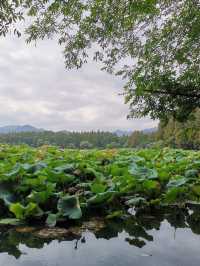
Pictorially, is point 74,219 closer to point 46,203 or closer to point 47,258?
point 46,203

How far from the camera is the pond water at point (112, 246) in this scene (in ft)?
5.49

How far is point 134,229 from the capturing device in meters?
2.27

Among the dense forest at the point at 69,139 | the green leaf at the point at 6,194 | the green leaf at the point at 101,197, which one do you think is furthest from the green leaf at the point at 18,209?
the dense forest at the point at 69,139

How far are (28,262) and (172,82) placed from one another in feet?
15.2

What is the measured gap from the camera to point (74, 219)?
7.75 ft

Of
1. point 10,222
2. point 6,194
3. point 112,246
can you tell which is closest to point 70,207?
point 10,222

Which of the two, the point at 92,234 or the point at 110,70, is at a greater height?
the point at 110,70

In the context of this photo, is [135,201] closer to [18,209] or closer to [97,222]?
[97,222]

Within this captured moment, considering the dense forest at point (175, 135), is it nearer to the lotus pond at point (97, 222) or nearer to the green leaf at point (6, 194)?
the lotus pond at point (97, 222)

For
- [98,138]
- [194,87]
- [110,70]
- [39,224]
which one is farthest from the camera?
[98,138]

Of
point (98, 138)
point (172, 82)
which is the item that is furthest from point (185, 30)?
point (98, 138)

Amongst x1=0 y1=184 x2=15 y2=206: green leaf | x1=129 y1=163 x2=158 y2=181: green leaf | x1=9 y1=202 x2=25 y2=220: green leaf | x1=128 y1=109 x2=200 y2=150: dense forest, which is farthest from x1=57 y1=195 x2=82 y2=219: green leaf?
x1=128 y1=109 x2=200 y2=150: dense forest

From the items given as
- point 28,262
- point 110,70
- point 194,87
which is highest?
point 110,70

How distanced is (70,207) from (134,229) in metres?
0.49
